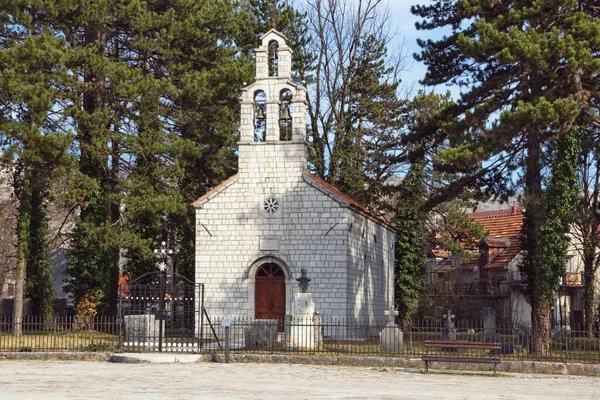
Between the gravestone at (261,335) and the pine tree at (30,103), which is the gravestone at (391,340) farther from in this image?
the pine tree at (30,103)

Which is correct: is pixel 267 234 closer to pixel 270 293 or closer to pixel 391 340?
pixel 270 293

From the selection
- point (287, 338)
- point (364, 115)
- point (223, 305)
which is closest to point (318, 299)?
point (223, 305)

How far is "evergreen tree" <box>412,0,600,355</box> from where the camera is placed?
20.6 metres

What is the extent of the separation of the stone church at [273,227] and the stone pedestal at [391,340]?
6618mm

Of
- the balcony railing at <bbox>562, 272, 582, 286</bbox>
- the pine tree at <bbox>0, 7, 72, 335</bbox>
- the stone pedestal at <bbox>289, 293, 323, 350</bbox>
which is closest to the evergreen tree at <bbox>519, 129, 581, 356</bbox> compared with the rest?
the stone pedestal at <bbox>289, 293, 323, 350</bbox>

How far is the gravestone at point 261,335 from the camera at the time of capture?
74.3 feet

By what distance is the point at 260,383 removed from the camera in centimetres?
1561

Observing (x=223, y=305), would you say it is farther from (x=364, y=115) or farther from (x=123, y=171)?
(x=364, y=115)

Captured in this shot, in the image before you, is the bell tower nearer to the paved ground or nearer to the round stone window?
the round stone window

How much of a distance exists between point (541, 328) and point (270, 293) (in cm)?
1079

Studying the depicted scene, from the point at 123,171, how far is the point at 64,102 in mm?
4654

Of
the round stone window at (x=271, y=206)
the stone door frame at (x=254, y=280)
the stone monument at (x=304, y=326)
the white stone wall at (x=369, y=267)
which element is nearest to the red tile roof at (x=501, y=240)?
the white stone wall at (x=369, y=267)

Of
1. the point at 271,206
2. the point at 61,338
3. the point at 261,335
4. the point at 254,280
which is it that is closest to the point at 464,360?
the point at 261,335

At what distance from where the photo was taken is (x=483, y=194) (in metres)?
28.2
